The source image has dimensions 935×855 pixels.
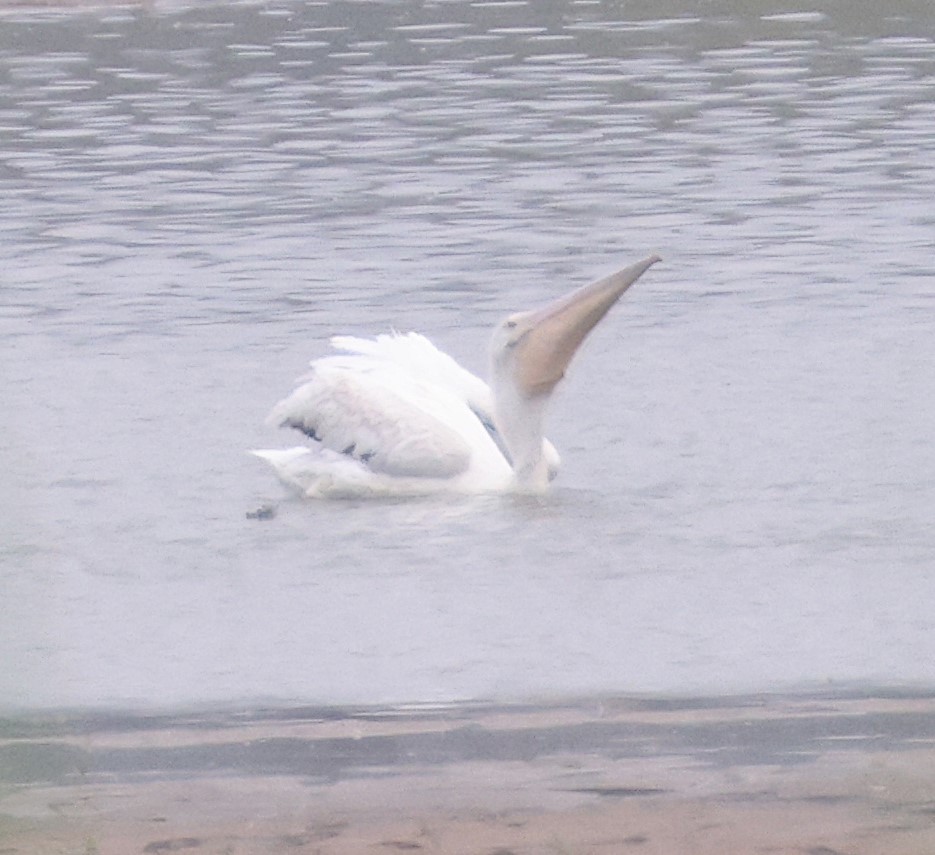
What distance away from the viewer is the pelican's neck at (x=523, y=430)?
8.70m

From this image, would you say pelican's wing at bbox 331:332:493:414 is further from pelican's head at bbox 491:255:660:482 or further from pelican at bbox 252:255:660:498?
pelican's head at bbox 491:255:660:482

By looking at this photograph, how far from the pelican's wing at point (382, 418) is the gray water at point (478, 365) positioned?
0.52ft

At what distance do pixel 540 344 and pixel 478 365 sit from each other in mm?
1506

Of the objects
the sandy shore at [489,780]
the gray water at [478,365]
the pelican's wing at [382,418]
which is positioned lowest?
the gray water at [478,365]

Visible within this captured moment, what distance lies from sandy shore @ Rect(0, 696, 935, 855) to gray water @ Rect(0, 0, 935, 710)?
260 mm

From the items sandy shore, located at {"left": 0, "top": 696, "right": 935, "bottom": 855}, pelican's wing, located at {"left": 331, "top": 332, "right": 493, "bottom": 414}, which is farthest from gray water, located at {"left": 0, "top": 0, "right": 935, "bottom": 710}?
pelican's wing, located at {"left": 331, "top": 332, "right": 493, "bottom": 414}

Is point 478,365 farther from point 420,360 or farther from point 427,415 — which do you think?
point 427,415

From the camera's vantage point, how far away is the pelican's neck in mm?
8703

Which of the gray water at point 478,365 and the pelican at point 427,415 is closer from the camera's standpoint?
the gray water at point 478,365

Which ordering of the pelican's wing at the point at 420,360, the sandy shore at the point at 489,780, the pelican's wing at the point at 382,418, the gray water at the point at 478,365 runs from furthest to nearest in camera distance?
the pelican's wing at the point at 420,360, the pelican's wing at the point at 382,418, the gray water at the point at 478,365, the sandy shore at the point at 489,780

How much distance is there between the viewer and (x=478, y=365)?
10422 millimetres

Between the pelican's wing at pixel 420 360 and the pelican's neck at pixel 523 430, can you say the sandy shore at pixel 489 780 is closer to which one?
the pelican's neck at pixel 523 430

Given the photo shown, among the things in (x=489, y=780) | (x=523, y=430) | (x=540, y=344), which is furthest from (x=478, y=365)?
(x=489, y=780)

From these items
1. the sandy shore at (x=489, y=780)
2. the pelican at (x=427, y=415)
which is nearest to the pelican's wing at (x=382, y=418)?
the pelican at (x=427, y=415)
